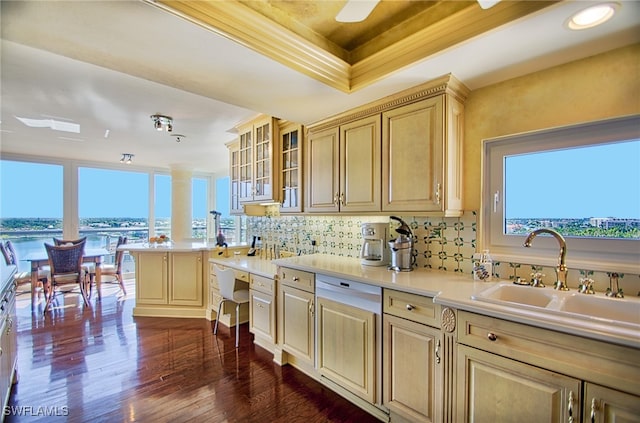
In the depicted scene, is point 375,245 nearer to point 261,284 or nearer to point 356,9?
point 261,284

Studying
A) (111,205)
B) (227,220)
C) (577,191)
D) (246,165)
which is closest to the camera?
(577,191)

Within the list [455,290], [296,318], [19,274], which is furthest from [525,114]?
[19,274]

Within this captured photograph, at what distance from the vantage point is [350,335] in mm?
2045

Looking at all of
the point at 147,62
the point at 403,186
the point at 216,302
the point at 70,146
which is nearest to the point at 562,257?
the point at 403,186

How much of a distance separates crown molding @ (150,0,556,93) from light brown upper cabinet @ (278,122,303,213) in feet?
3.56

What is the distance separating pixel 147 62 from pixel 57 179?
5218 millimetres

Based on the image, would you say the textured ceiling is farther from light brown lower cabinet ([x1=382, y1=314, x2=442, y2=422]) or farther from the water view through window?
light brown lower cabinet ([x1=382, y1=314, x2=442, y2=422])

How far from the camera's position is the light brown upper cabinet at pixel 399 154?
6.18 ft

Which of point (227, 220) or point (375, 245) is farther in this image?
point (227, 220)

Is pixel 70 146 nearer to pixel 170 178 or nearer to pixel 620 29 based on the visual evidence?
pixel 170 178

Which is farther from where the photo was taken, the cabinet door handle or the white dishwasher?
the white dishwasher

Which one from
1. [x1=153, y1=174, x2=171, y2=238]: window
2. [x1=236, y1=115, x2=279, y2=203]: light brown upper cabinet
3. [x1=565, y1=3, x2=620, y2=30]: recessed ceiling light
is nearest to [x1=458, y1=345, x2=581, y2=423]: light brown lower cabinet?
[x1=565, y1=3, x2=620, y2=30]: recessed ceiling light

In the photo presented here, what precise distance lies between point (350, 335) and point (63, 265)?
444 centimetres

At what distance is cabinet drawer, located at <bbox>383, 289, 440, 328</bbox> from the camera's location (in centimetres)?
162
